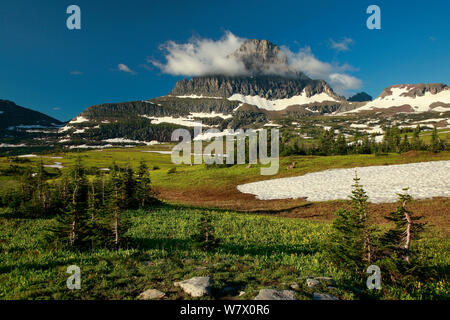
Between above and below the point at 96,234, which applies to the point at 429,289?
below

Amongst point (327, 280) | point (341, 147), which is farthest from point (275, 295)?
point (341, 147)

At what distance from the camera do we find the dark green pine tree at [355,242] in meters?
8.65

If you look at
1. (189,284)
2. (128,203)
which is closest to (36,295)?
(189,284)

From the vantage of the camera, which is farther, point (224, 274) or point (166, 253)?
point (166, 253)

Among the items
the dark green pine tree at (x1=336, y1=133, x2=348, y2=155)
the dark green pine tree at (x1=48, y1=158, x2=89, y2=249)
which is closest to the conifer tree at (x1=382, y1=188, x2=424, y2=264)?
the dark green pine tree at (x1=48, y1=158, x2=89, y2=249)

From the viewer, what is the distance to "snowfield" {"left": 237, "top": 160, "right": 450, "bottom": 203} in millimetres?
36438

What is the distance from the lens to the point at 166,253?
414 inches

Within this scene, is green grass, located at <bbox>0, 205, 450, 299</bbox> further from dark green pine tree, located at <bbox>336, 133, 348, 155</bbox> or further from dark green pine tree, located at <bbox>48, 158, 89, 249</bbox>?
dark green pine tree, located at <bbox>336, 133, 348, 155</bbox>

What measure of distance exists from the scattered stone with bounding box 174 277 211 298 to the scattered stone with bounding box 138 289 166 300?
2.34 ft

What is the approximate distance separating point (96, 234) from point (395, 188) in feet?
A: 147

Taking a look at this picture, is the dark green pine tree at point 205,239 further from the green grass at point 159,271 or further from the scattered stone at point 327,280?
the scattered stone at point 327,280

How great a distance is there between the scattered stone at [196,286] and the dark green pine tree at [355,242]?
5.49 meters

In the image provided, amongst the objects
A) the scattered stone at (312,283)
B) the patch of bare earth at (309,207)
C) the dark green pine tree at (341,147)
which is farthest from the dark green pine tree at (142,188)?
the dark green pine tree at (341,147)
